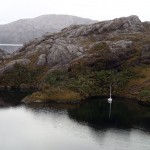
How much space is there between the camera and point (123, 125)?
486 feet

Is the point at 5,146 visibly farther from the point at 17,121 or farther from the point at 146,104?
the point at 146,104

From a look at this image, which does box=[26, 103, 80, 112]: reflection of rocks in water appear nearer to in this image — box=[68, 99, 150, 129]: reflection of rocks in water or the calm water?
the calm water

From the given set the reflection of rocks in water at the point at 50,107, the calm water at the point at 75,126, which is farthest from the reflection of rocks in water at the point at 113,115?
the reflection of rocks in water at the point at 50,107

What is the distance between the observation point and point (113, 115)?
550 ft

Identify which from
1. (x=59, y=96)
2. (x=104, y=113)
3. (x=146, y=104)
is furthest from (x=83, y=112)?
(x=146, y=104)

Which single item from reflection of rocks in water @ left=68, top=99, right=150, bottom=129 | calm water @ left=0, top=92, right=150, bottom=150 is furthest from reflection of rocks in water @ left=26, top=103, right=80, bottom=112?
reflection of rocks in water @ left=68, top=99, right=150, bottom=129

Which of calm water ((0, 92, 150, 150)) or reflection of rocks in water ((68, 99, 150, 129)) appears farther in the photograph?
reflection of rocks in water ((68, 99, 150, 129))

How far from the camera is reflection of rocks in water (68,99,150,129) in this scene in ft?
493

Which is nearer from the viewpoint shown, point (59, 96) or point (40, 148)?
point (40, 148)

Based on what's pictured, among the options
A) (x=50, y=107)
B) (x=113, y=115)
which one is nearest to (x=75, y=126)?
(x=113, y=115)

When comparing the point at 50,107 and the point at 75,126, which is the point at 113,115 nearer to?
the point at 75,126

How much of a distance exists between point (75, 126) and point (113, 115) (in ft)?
93.7

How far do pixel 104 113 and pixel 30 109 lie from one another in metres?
38.0

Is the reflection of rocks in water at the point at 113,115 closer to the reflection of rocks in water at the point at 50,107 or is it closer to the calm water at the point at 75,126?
the calm water at the point at 75,126
